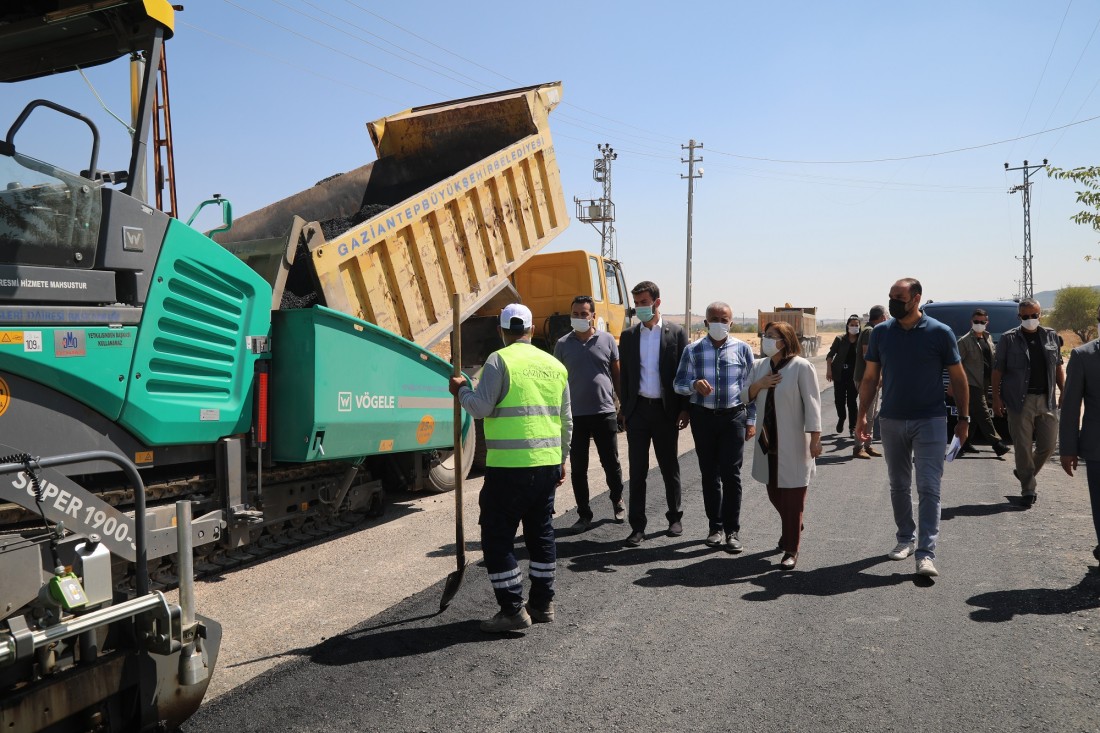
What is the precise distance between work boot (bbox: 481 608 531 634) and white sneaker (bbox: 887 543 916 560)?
2734 mm

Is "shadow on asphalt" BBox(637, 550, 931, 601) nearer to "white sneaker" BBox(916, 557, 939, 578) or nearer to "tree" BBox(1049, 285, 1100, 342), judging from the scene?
"white sneaker" BBox(916, 557, 939, 578)

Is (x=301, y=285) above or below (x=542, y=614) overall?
above

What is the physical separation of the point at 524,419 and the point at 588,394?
2151mm

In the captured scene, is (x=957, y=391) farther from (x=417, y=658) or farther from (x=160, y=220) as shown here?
(x=160, y=220)

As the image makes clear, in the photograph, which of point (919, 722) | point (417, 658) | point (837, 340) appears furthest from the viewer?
point (837, 340)

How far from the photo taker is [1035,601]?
4574 mm

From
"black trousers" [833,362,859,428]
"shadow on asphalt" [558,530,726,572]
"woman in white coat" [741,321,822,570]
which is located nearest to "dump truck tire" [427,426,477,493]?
"shadow on asphalt" [558,530,726,572]

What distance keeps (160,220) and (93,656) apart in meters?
2.41

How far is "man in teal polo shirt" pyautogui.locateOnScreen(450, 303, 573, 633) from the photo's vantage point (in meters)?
4.26

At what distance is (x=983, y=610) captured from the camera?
4.45 m

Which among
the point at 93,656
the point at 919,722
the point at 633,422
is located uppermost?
the point at 633,422

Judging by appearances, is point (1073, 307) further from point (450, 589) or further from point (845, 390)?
point (450, 589)

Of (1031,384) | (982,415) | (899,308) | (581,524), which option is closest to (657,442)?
(581,524)

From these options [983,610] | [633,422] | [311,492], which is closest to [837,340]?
[633,422]
